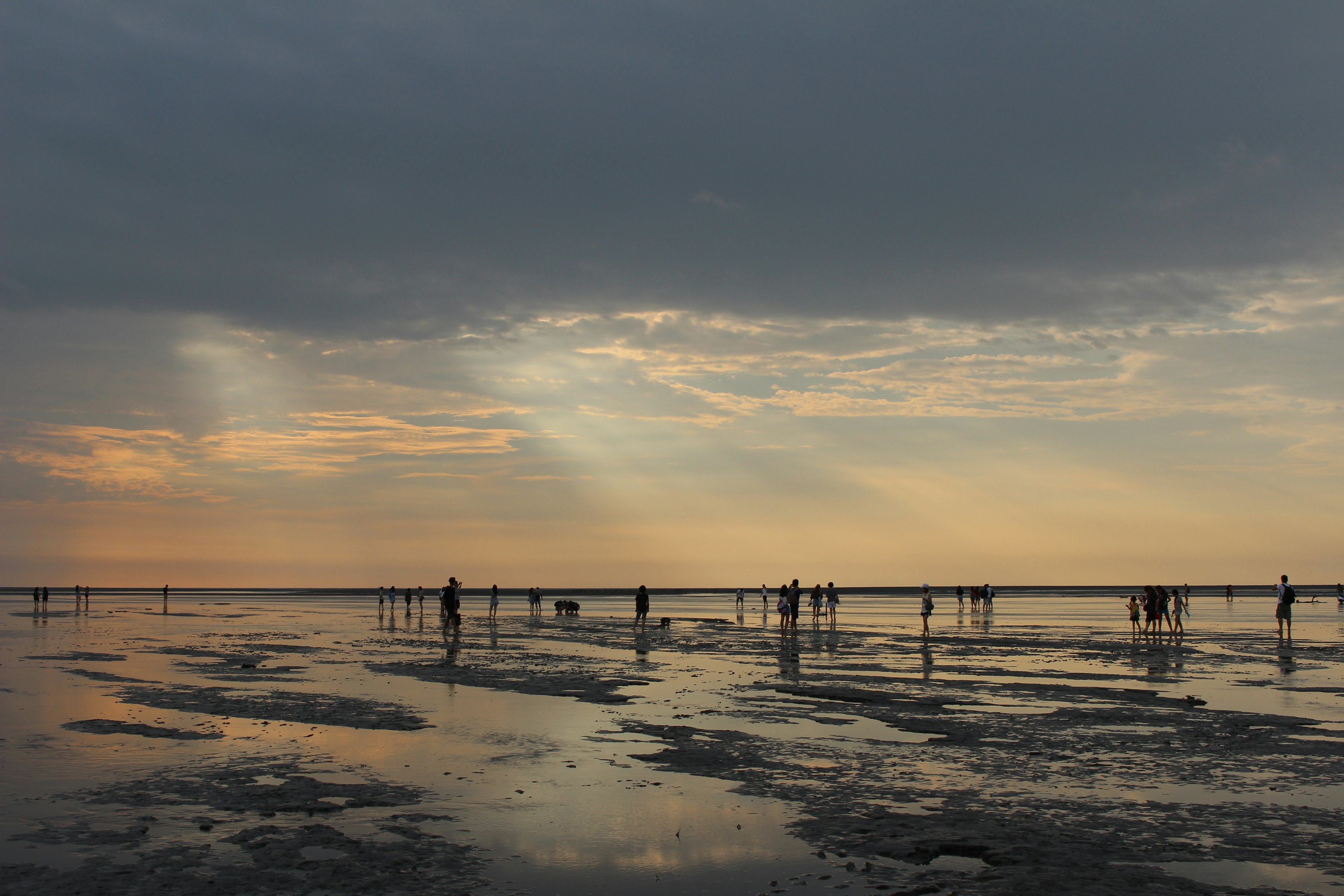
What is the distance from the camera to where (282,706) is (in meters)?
18.4

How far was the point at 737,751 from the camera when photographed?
13773 millimetres

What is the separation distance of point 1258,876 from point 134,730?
15790mm

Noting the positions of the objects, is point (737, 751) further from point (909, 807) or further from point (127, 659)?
point (127, 659)

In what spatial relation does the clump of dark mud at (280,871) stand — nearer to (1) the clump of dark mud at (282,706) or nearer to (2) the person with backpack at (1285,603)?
(1) the clump of dark mud at (282,706)

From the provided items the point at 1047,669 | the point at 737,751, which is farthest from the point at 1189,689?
the point at 737,751

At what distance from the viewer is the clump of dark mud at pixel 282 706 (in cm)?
1658

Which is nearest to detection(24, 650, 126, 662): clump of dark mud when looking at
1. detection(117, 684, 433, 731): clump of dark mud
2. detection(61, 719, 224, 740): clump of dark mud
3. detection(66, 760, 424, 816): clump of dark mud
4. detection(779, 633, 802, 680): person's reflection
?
detection(117, 684, 433, 731): clump of dark mud

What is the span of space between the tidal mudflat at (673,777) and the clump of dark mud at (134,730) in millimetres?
89

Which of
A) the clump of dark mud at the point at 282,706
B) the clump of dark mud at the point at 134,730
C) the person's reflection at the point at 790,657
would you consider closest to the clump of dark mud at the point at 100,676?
the clump of dark mud at the point at 282,706

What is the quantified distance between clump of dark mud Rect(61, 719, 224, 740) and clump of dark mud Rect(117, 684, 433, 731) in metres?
1.44

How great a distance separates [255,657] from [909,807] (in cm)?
2575

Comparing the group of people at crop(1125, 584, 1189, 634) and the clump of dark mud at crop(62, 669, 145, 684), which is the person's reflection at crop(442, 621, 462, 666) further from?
the group of people at crop(1125, 584, 1189, 634)

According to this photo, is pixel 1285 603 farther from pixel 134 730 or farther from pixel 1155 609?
pixel 134 730

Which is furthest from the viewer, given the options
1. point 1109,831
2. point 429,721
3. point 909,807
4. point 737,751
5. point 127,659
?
point 127,659
